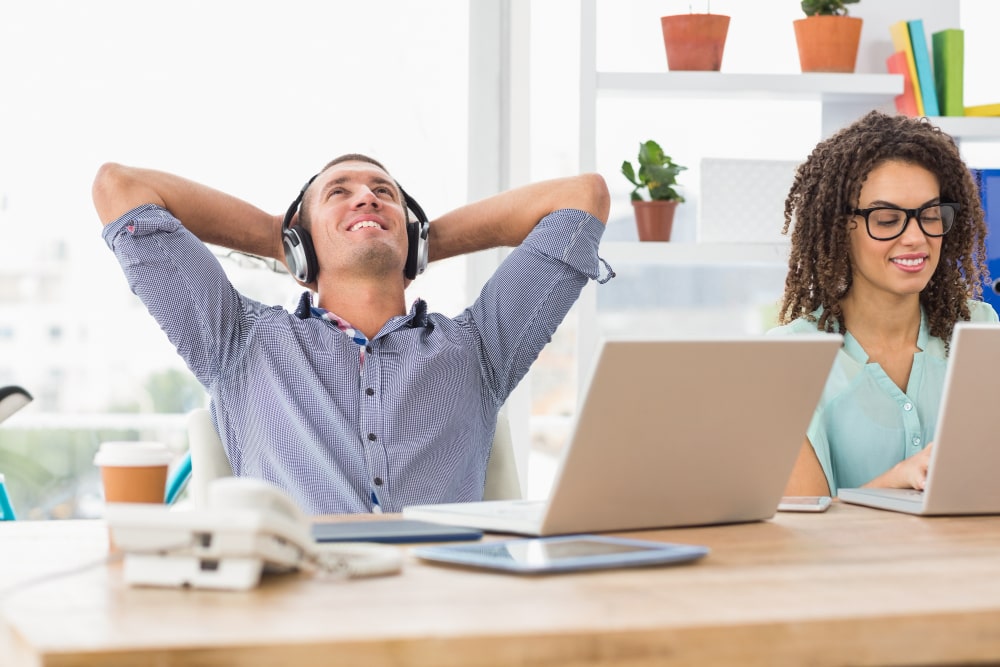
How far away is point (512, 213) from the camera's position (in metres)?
2.45

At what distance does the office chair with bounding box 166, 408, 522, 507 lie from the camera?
1.97 m

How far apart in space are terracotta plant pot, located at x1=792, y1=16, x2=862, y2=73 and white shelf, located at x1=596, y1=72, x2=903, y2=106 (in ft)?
0.17

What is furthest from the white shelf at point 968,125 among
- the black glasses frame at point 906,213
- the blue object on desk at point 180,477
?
the blue object on desk at point 180,477

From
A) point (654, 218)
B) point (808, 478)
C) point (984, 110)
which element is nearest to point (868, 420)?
point (808, 478)

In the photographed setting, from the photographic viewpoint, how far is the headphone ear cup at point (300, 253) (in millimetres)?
2281

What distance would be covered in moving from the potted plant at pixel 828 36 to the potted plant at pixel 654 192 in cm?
50

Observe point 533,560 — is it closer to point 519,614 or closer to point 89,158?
point 519,614

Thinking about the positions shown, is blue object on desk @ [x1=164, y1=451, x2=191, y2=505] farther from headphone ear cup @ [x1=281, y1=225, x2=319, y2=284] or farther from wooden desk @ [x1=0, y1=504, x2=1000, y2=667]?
wooden desk @ [x1=0, y1=504, x2=1000, y2=667]

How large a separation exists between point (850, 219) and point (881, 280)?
0.47 feet

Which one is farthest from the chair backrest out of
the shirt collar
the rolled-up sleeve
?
the shirt collar

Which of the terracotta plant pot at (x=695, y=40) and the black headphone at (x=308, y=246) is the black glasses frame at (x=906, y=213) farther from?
the terracotta plant pot at (x=695, y=40)

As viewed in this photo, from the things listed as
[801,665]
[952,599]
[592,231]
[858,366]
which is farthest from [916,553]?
[592,231]

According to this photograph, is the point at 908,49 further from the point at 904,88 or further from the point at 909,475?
the point at 909,475

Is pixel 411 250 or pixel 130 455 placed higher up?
pixel 411 250
